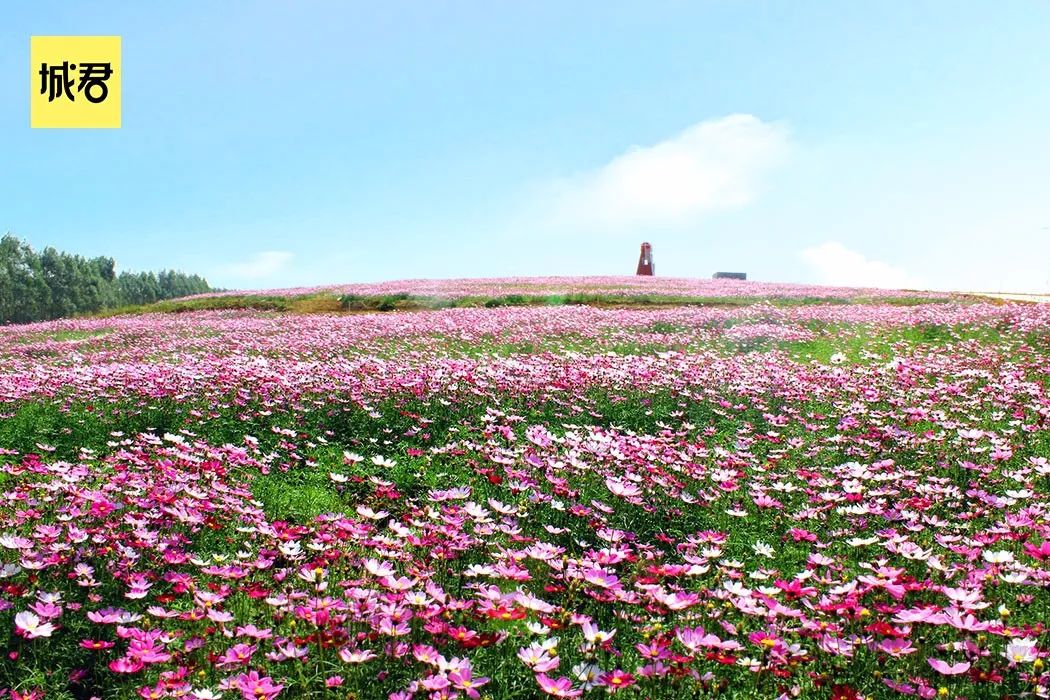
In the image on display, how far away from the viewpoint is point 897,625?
11.7 feet

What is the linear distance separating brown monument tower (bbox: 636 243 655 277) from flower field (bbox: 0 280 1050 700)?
42668 millimetres

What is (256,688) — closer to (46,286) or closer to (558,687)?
(558,687)

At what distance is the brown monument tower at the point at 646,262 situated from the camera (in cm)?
5384

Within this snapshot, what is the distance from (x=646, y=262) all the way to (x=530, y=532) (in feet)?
165

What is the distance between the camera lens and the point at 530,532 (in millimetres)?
5004

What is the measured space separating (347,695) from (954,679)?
2466mm

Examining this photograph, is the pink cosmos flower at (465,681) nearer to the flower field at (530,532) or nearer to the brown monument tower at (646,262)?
the flower field at (530,532)

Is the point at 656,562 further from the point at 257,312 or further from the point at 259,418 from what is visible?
the point at 257,312

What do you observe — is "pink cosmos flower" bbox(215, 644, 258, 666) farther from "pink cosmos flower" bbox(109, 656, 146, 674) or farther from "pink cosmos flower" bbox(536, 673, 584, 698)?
"pink cosmos flower" bbox(536, 673, 584, 698)

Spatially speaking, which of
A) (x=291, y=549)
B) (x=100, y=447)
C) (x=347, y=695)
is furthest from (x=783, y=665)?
(x=100, y=447)

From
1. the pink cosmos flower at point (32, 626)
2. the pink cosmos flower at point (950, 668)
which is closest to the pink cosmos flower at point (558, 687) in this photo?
the pink cosmos flower at point (950, 668)

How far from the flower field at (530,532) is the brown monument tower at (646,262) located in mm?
42668

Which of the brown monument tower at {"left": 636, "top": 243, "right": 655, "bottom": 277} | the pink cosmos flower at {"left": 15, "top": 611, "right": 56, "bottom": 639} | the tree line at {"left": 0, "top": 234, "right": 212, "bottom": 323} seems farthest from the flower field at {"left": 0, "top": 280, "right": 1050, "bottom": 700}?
the tree line at {"left": 0, "top": 234, "right": 212, "bottom": 323}

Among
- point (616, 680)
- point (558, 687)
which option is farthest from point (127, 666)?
point (616, 680)
